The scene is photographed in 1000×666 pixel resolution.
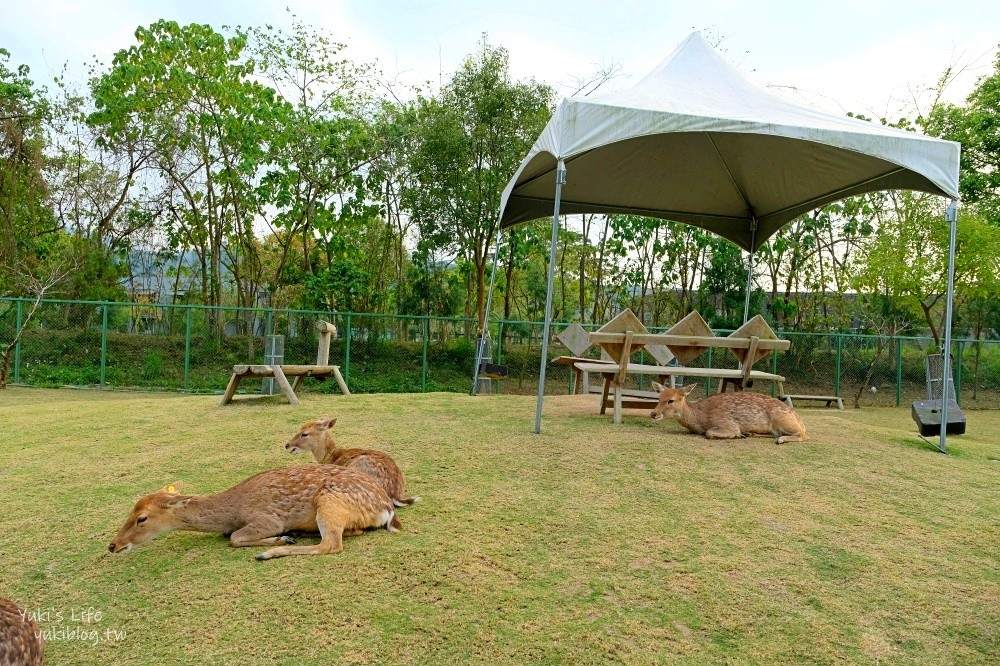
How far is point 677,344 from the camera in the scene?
24.9 feet

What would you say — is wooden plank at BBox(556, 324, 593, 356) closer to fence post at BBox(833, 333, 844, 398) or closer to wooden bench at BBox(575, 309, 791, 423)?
wooden bench at BBox(575, 309, 791, 423)

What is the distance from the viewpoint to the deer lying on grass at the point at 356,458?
454cm

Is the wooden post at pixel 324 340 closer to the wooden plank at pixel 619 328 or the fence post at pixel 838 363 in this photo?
the wooden plank at pixel 619 328

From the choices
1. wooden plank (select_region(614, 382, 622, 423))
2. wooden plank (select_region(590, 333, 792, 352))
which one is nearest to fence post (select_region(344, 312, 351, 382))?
wooden plank (select_region(590, 333, 792, 352))

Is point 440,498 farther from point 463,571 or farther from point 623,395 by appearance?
point 623,395

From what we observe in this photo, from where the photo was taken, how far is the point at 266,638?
300 centimetres

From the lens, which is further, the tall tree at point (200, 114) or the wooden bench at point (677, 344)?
the tall tree at point (200, 114)

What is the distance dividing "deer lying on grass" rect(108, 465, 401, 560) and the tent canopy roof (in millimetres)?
4048

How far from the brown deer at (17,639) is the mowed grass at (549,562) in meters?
0.18

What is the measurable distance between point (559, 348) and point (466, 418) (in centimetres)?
869

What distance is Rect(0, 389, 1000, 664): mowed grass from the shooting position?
3.02m

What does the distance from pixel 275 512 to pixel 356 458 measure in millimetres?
810

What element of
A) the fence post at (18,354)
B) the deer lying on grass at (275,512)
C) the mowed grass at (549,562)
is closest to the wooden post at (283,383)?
the mowed grass at (549,562)

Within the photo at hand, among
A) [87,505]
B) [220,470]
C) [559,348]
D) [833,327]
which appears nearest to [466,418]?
[220,470]
